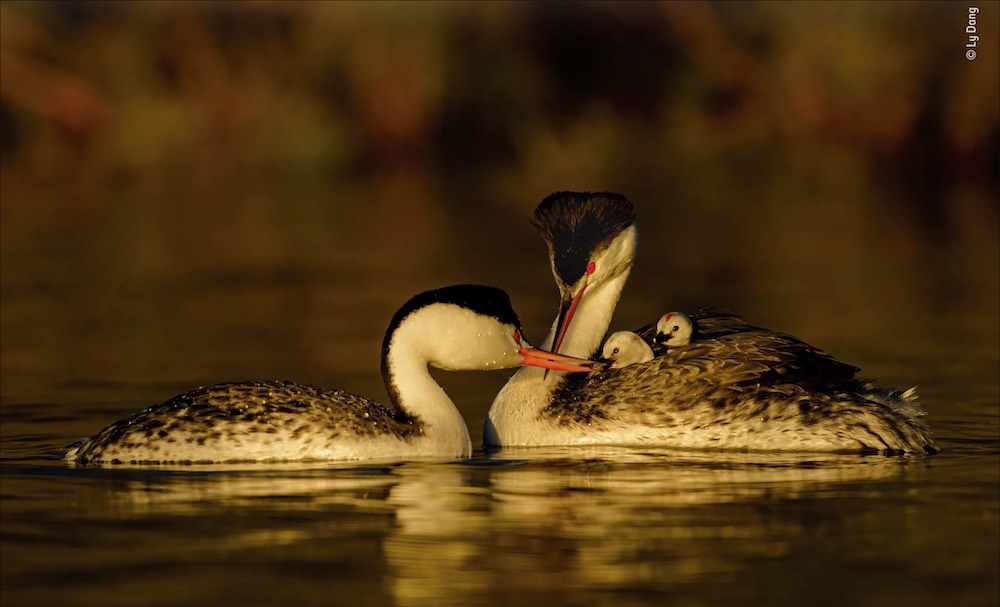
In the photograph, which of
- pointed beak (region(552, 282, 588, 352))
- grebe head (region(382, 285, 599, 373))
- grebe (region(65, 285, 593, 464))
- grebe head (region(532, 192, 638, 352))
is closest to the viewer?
grebe (region(65, 285, 593, 464))

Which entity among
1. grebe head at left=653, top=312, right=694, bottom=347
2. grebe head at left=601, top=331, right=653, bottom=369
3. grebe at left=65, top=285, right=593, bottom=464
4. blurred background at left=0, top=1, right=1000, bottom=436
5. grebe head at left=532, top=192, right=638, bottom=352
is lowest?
grebe at left=65, top=285, right=593, bottom=464

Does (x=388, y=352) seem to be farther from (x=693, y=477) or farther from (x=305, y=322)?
(x=305, y=322)

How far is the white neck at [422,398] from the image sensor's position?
13250 millimetres

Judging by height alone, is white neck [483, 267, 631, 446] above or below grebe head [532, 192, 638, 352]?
below

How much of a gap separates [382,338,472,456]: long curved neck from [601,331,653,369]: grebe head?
1.50m

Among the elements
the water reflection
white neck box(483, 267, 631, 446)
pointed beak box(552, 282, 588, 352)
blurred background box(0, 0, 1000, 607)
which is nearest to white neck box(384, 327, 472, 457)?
the water reflection

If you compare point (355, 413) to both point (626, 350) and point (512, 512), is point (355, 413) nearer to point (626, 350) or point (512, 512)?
point (512, 512)

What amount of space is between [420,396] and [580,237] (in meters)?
2.05

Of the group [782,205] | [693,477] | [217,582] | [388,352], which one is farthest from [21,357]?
[782,205]

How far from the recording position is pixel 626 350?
47.7 feet

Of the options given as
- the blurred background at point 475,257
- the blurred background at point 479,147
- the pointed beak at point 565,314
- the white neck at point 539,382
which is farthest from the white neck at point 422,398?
the blurred background at point 479,147

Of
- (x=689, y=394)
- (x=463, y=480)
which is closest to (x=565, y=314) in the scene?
(x=689, y=394)

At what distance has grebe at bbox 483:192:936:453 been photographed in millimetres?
13727

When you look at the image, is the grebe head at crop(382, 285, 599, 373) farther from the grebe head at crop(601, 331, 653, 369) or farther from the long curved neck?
the grebe head at crop(601, 331, 653, 369)
